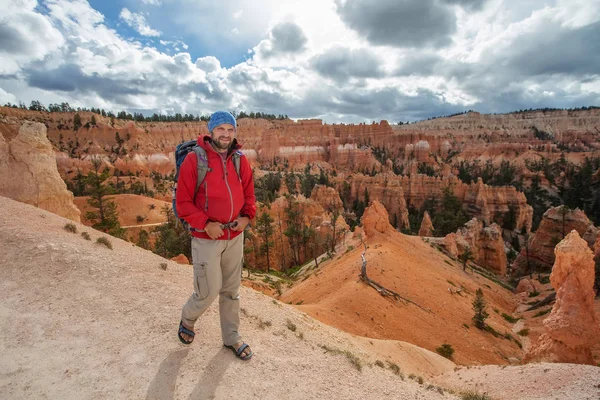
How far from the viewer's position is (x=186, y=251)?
22.0 metres

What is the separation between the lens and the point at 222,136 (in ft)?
11.7

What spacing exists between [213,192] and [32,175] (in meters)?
11.6

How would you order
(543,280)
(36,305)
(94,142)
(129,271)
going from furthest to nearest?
1. (94,142)
2. (543,280)
3. (129,271)
4. (36,305)

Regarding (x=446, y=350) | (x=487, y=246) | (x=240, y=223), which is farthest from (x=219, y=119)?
(x=487, y=246)

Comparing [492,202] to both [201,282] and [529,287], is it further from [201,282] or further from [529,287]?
[201,282]

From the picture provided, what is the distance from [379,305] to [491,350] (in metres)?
4.88

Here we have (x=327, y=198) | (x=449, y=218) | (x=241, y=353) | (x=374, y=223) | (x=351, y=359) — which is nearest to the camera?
(x=241, y=353)

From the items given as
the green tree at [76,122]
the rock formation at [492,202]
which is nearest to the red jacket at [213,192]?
the rock formation at [492,202]

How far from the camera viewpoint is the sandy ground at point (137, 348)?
3275mm

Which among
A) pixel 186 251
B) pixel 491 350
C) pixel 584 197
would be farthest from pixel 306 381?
pixel 584 197

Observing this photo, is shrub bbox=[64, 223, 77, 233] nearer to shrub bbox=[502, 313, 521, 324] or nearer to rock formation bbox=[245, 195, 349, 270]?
rock formation bbox=[245, 195, 349, 270]

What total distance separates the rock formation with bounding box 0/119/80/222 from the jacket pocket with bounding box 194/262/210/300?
36.0 feet

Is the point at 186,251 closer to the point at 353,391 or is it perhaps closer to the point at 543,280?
the point at 353,391

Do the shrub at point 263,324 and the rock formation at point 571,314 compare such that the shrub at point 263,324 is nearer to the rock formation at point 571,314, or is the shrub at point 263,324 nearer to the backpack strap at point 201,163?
the backpack strap at point 201,163
